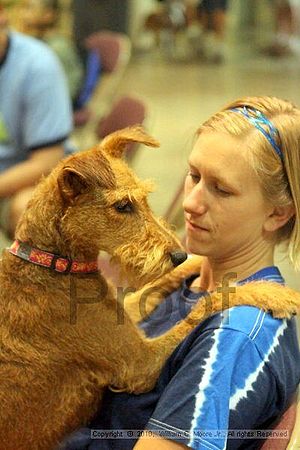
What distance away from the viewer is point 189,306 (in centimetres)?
170

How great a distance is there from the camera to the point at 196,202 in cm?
157

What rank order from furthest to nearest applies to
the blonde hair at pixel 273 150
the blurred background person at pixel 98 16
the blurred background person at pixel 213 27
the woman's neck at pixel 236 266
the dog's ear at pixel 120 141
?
the blurred background person at pixel 213 27 → the blurred background person at pixel 98 16 → the dog's ear at pixel 120 141 → the woman's neck at pixel 236 266 → the blonde hair at pixel 273 150

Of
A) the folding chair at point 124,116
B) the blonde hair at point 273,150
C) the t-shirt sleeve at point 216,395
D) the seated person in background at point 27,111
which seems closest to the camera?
the t-shirt sleeve at point 216,395

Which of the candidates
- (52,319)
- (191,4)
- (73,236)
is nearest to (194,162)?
(73,236)

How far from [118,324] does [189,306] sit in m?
0.17

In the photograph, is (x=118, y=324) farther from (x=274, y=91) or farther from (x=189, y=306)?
(x=274, y=91)

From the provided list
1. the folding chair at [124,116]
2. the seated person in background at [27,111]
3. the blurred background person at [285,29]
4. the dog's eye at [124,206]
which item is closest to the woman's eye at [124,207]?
the dog's eye at [124,206]

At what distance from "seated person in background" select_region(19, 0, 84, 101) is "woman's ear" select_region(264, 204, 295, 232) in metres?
3.36

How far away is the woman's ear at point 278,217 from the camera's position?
156 centimetres

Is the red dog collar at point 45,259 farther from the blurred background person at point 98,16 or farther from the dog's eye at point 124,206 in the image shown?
the blurred background person at point 98,16

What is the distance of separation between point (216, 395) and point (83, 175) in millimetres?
518

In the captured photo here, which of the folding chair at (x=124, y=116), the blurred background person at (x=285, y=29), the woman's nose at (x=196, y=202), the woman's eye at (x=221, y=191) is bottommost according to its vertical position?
the blurred background person at (x=285, y=29)

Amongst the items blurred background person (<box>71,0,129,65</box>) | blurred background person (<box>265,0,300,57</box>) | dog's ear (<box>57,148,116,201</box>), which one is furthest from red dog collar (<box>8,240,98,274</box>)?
blurred background person (<box>265,0,300,57</box>)

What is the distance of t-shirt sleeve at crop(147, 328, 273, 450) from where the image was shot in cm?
133
